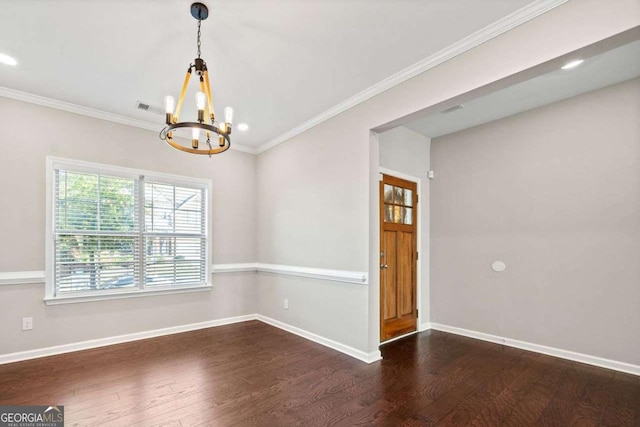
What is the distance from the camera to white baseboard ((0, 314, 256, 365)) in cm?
330

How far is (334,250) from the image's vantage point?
3793 mm

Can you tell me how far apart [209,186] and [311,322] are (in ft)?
8.55

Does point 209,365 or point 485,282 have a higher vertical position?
point 485,282

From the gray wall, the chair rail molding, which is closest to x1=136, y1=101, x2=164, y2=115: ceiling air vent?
the chair rail molding

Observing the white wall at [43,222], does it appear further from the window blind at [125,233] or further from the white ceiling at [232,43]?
the white ceiling at [232,43]

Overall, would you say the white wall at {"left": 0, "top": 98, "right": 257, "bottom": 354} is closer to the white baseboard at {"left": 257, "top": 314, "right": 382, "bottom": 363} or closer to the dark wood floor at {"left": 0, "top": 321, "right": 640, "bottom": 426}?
the dark wood floor at {"left": 0, "top": 321, "right": 640, "bottom": 426}

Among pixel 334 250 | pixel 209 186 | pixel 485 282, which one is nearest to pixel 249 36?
pixel 334 250

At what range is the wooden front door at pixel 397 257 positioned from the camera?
3.96m

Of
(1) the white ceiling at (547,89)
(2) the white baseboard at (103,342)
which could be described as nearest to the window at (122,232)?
(2) the white baseboard at (103,342)

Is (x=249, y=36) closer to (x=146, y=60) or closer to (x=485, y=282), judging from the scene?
(x=146, y=60)

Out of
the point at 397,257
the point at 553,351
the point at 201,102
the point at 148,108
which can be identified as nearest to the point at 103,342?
the point at 148,108

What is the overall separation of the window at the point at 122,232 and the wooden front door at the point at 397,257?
2.72m

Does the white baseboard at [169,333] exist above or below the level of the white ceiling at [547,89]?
below

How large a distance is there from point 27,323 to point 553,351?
5960mm
